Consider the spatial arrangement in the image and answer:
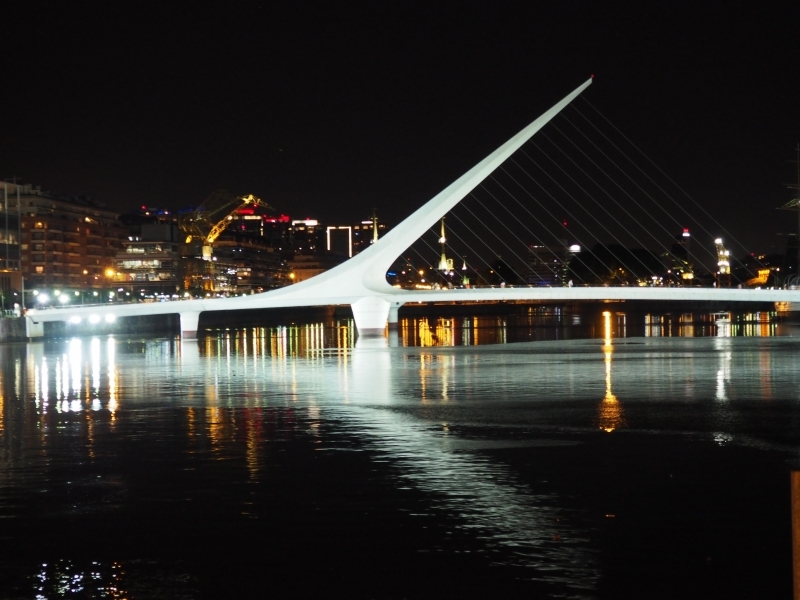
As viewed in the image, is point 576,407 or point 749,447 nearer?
point 749,447

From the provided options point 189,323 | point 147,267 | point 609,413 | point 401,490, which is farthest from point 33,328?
point 147,267

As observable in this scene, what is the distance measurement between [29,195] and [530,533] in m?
109

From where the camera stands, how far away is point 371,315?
56656 millimetres

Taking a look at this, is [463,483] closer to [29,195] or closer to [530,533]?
[530,533]

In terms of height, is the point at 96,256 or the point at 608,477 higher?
the point at 96,256

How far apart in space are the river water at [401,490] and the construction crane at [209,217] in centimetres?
6432

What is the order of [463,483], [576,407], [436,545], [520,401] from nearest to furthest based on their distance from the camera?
[436,545] → [463,483] → [576,407] → [520,401]

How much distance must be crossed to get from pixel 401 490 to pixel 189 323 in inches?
1913

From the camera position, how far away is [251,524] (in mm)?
9055

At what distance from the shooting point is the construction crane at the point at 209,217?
87.6m

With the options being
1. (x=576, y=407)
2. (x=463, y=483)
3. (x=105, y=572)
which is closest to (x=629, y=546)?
(x=463, y=483)

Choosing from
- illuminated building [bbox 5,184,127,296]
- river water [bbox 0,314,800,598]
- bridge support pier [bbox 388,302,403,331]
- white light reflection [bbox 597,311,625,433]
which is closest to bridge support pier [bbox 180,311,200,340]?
bridge support pier [bbox 388,302,403,331]

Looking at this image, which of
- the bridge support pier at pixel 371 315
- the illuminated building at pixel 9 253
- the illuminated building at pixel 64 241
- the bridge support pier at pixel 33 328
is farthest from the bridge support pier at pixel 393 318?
the illuminated building at pixel 64 241

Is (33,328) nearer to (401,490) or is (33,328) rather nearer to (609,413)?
(609,413)
